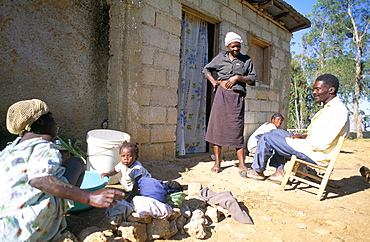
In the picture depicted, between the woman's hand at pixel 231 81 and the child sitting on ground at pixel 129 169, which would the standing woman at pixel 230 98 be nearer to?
the woman's hand at pixel 231 81

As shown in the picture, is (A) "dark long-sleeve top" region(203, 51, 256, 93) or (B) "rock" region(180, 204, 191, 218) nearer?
(B) "rock" region(180, 204, 191, 218)

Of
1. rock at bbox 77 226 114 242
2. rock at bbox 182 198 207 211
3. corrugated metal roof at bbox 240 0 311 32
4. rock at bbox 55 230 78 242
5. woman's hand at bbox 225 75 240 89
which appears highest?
corrugated metal roof at bbox 240 0 311 32

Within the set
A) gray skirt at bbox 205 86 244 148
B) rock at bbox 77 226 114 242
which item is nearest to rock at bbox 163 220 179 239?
rock at bbox 77 226 114 242

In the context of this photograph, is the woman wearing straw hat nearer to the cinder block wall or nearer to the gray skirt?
the cinder block wall

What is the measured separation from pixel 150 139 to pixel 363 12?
1880 centimetres

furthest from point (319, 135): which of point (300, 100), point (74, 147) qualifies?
point (300, 100)

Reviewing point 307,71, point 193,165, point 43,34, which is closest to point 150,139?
A: point 193,165

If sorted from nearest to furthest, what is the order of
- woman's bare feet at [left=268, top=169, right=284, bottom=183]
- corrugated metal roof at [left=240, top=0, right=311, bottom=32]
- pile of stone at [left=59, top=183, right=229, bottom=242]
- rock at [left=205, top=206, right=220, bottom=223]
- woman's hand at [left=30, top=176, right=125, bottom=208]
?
woman's hand at [left=30, top=176, right=125, bottom=208], pile of stone at [left=59, top=183, right=229, bottom=242], rock at [left=205, top=206, right=220, bottom=223], woman's bare feet at [left=268, top=169, right=284, bottom=183], corrugated metal roof at [left=240, top=0, right=311, bottom=32]

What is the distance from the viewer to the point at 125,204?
77.9 inches

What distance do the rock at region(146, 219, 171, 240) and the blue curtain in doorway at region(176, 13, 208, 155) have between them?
2.80m

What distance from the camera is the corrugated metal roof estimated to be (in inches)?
237

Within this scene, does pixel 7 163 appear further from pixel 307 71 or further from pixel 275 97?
pixel 307 71

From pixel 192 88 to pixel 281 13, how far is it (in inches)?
142

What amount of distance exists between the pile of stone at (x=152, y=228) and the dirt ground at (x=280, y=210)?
0.25 feet
